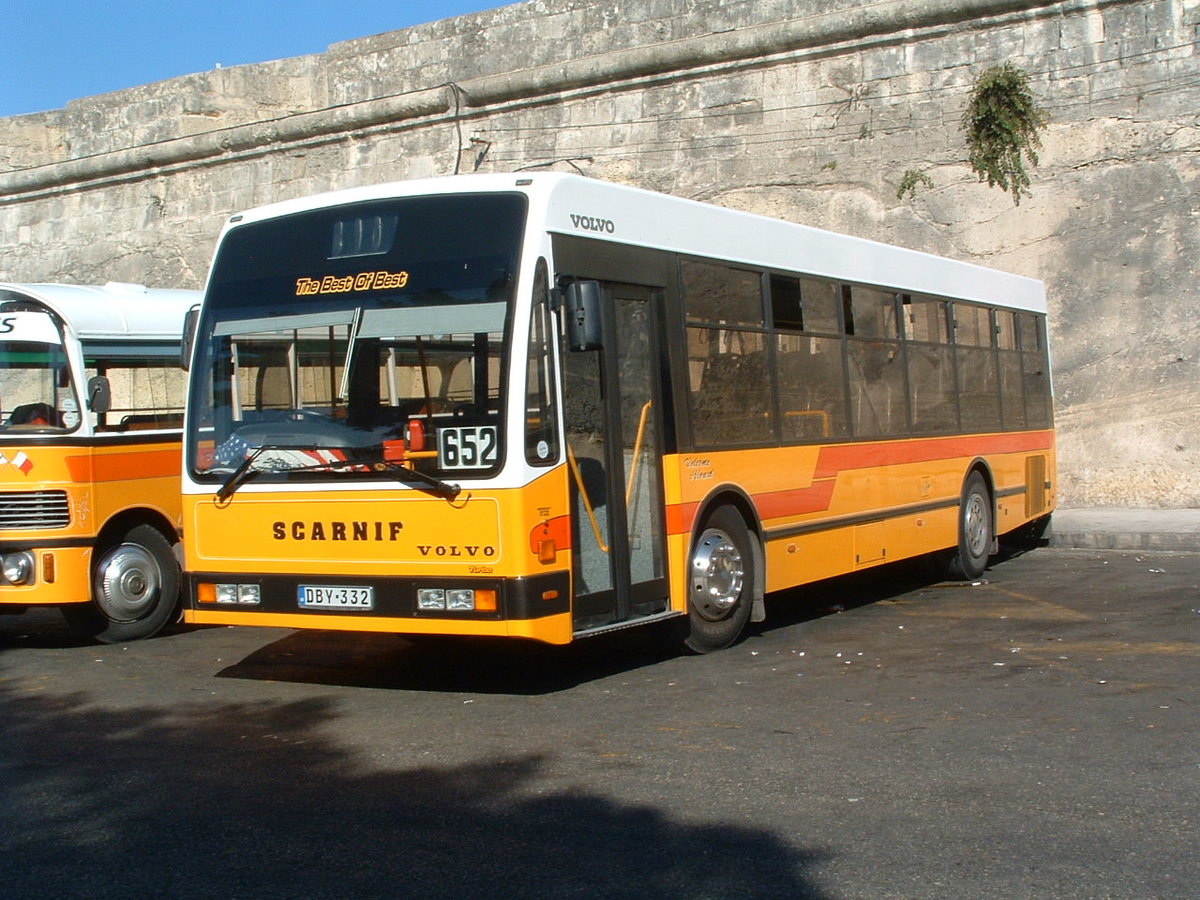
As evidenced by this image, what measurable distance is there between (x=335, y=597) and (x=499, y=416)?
1324 millimetres

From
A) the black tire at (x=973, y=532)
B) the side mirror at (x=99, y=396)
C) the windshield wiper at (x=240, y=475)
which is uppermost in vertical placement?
the side mirror at (x=99, y=396)

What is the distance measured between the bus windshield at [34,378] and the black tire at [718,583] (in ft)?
14.2

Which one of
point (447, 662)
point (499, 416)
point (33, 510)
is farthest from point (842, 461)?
point (33, 510)

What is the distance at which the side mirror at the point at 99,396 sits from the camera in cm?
982

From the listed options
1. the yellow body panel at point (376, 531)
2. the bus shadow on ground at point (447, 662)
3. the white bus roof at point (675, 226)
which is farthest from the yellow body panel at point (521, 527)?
the white bus roof at point (675, 226)

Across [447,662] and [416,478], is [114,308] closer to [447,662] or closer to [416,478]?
[447,662]

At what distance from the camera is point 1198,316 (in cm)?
1608

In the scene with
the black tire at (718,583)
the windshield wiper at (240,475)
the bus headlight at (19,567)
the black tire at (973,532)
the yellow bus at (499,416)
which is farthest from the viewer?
the black tire at (973,532)

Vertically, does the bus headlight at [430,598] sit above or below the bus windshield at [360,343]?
below

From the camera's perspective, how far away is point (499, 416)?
7312mm

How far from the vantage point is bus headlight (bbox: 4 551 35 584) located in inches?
379

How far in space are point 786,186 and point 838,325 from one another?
26.2ft

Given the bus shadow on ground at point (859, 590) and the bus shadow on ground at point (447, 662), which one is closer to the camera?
the bus shadow on ground at point (447, 662)

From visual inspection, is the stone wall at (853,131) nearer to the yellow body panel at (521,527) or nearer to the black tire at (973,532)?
the black tire at (973,532)
